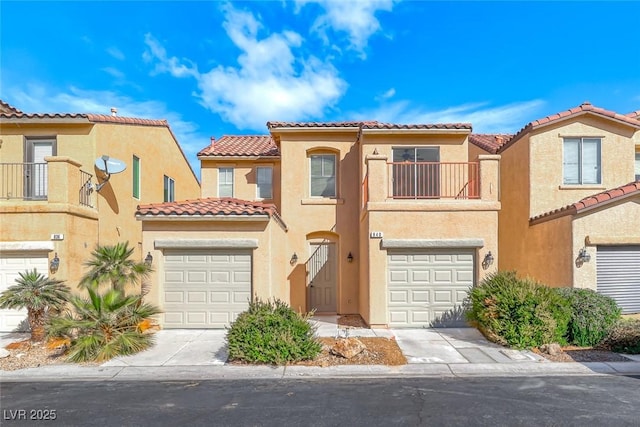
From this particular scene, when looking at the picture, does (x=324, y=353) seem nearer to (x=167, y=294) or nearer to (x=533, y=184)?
(x=167, y=294)

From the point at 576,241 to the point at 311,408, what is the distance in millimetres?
9249

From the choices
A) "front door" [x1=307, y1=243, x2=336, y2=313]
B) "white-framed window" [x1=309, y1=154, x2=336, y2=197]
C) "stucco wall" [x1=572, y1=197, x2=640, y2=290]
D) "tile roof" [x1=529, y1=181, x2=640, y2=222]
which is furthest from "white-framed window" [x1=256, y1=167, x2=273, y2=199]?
"stucco wall" [x1=572, y1=197, x2=640, y2=290]

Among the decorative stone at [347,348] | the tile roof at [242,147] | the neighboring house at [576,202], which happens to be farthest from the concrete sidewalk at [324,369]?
the tile roof at [242,147]

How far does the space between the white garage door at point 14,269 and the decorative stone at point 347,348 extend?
355 inches

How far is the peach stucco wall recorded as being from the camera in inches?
428

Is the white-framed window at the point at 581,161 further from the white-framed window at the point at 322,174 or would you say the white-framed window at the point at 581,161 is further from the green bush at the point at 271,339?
the green bush at the point at 271,339

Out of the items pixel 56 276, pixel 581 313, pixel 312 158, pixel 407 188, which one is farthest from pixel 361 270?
pixel 56 276

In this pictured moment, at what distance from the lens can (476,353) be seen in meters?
8.62

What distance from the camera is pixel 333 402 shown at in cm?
611

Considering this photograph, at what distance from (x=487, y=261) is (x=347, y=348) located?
540 cm

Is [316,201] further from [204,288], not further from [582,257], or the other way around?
[582,257]

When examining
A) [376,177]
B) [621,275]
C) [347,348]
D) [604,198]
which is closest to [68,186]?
[376,177]

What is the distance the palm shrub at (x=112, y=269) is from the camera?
942cm

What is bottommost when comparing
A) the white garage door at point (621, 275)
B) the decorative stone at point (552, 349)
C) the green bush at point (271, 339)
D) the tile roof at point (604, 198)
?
the decorative stone at point (552, 349)
